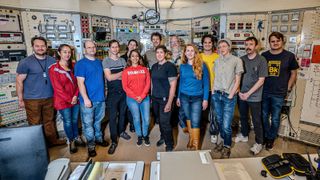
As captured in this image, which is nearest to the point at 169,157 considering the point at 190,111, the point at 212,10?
the point at 190,111

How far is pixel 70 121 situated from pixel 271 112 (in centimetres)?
282

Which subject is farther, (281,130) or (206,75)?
(281,130)

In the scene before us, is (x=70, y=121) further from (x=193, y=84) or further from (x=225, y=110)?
(x=225, y=110)

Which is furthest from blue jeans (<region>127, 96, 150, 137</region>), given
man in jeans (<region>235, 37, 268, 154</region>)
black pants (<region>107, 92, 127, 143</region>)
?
man in jeans (<region>235, 37, 268, 154</region>)

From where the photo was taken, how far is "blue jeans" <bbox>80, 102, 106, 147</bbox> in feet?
8.63

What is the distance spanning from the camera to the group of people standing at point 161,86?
2.49 meters

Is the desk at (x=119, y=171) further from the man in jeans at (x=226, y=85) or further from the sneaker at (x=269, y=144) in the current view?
the sneaker at (x=269, y=144)

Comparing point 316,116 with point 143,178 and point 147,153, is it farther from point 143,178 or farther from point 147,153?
point 143,178

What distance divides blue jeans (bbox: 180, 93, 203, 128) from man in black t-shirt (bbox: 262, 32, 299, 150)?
99 cm

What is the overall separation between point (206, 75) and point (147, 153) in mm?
1359

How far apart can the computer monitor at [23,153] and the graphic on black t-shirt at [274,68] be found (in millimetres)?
2774

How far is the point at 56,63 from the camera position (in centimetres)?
262

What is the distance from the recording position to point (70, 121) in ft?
9.23

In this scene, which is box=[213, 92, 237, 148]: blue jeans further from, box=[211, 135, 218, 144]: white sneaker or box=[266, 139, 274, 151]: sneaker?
box=[266, 139, 274, 151]: sneaker
